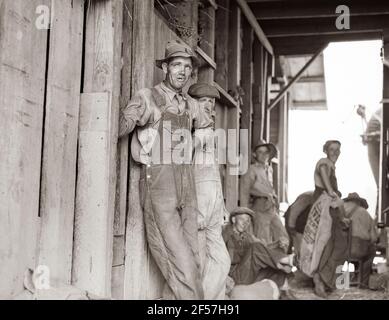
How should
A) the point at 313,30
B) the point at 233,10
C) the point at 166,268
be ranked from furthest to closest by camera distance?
the point at 313,30, the point at 233,10, the point at 166,268

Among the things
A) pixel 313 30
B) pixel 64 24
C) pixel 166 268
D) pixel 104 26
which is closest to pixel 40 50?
pixel 64 24

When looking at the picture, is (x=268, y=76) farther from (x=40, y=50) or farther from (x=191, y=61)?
(x=40, y=50)

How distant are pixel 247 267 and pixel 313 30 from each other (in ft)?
23.1

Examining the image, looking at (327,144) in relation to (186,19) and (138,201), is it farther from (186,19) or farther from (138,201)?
(138,201)

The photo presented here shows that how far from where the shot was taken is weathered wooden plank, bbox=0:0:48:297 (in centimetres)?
428

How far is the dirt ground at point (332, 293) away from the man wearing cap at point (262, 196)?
121cm

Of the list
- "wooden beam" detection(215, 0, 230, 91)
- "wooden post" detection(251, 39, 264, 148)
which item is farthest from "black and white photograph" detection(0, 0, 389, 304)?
"wooden post" detection(251, 39, 264, 148)

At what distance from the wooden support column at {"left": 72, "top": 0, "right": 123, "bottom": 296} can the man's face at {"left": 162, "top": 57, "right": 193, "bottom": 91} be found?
1.72 ft

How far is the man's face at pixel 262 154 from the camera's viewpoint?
38.9 ft

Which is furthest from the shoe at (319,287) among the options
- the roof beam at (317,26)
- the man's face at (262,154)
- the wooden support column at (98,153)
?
the roof beam at (317,26)

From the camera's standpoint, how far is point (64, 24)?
5059 mm

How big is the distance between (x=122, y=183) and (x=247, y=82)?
722 centimetres

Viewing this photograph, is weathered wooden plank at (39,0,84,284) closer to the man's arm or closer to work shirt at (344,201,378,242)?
the man's arm

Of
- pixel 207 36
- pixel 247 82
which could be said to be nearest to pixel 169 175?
pixel 207 36
